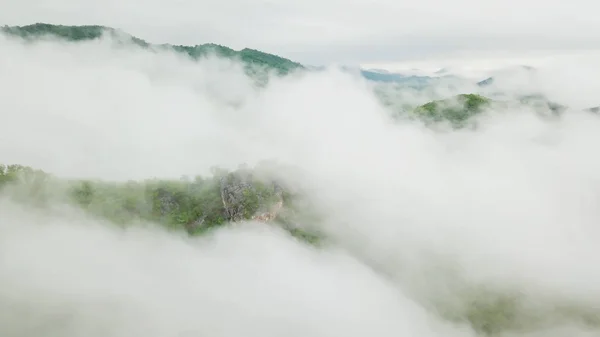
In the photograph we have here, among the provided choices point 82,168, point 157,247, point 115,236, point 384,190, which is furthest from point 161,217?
point 82,168

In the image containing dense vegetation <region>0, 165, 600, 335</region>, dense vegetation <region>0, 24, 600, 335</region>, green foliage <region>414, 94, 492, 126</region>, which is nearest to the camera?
dense vegetation <region>0, 165, 600, 335</region>

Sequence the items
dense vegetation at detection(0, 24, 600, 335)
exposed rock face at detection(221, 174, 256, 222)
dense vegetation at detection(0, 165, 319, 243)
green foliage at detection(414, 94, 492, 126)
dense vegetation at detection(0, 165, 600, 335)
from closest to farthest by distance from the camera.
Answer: dense vegetation at detection(0, 165, 600, 335) < dense vegetation at detection(0, 24, 600, 335) < exposed rock face at detection(221, 174, 256, 222) < dense vegetation at detection(0, 165, 319, 243) < green foliage at detection(414, 94, 492, 126)

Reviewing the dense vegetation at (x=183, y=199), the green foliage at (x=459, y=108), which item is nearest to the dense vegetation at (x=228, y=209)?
the dense vegetation at (x=183, y=199)

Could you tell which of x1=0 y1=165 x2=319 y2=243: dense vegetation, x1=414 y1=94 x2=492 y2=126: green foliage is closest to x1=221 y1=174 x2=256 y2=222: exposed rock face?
x1=0 y1=165 x2=319 y2=243: dense vegetation

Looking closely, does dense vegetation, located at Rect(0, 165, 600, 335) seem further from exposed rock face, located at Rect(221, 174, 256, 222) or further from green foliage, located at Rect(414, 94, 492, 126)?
green foliage, located at Rect(414, 94, 492, 126)

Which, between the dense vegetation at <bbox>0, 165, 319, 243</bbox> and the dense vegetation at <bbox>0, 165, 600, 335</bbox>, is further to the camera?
the dense vegetation at <bbox>0, 165, 319, 243</bbox>

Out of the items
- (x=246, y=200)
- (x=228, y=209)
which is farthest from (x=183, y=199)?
(x=246, y=200)

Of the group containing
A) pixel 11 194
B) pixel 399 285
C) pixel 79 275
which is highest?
pixel 11 194

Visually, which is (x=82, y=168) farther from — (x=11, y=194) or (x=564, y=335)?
(x=564, y=335)

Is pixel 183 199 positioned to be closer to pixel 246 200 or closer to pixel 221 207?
pixel 221 207

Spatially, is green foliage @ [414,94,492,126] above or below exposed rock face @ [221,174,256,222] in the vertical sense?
above

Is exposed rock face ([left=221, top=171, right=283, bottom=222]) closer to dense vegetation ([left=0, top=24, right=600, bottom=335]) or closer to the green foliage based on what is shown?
dense vegetation ([left=0, top=24, right=600, bottom=335])
